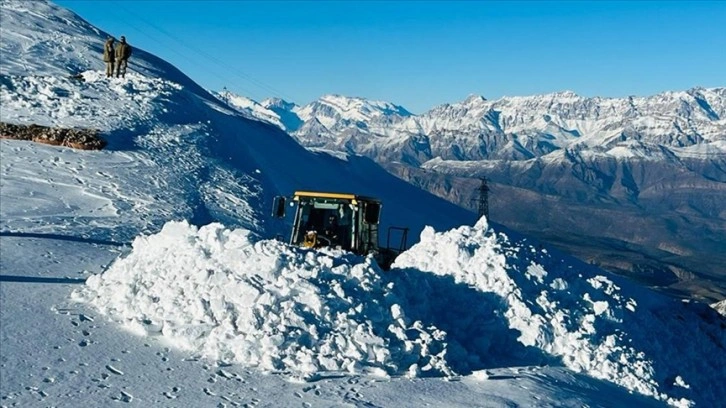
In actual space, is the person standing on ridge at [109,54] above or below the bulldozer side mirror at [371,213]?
above

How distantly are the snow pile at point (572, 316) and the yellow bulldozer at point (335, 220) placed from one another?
0.98 meters

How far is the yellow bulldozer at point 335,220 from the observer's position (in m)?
15.7

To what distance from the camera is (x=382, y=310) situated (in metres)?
12.1

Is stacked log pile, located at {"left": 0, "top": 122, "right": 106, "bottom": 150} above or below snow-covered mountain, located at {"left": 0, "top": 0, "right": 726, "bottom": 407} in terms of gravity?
above

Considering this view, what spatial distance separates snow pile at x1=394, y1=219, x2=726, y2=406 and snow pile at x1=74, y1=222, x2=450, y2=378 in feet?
8.72

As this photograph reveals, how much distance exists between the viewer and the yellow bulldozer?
15.7 meters

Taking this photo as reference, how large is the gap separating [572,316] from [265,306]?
6402 mm

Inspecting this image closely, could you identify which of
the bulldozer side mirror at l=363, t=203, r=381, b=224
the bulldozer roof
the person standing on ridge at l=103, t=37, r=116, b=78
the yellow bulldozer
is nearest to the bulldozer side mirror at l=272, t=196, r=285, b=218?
Result: the yellow bulldozer

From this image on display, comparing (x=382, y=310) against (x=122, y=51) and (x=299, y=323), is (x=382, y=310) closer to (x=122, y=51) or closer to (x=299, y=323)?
(x=299, y=323)

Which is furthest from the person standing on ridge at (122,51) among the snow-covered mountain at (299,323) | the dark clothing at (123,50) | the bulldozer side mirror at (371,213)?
the bulldozer side mirror at (371,213)

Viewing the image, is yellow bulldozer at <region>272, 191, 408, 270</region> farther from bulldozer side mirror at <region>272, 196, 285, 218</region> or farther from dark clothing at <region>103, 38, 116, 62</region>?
dark clothing at <region>103, 38, 116, 62</region>

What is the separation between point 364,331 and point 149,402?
3566 millimetres

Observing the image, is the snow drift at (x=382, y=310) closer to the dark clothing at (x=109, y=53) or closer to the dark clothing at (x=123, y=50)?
the dark clothing at (x=123, y=50)

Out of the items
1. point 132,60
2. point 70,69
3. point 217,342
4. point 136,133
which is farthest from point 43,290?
point 132,60
